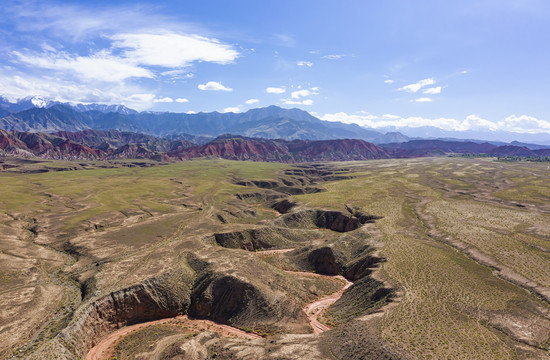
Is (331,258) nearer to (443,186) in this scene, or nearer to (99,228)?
(99,228)

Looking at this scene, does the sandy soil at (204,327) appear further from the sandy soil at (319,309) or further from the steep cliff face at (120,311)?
the steep cliff face at (120,311)

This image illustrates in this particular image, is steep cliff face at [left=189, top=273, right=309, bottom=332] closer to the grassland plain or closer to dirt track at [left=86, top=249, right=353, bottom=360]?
the grassland plain

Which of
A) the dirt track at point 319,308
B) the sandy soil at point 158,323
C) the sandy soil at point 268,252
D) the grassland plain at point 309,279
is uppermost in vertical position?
the grassland plain at point 309,279

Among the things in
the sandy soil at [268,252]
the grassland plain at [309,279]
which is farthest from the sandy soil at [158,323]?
the sandy soil at [268,252]

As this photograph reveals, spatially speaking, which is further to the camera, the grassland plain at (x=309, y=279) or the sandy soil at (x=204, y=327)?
the sandy soil at (x=204, y=327)

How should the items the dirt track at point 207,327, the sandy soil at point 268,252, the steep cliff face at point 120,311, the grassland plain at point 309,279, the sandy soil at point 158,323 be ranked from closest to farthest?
the grassland plain at point 309,279 → the steep cliff face at point 120,311 → the sandy soil at point 158,323 → the dirt track at point 207,327 → the sandy soil at point 268,252

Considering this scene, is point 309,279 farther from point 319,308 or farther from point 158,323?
point 158,323

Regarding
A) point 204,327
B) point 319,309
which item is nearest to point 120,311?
point 204,327

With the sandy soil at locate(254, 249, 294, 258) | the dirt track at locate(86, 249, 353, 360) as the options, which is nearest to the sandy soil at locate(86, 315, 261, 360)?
the dirt track at locate(86, 249, 353, 360)
